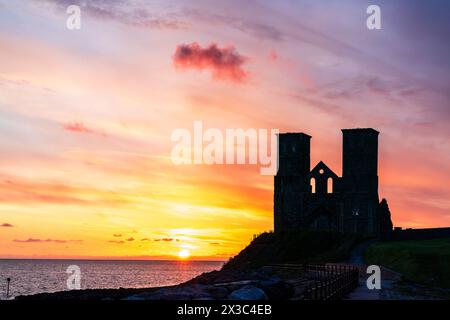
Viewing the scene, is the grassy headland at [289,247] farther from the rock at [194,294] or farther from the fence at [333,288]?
the rock at [194,294]

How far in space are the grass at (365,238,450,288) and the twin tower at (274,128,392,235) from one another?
111 ft

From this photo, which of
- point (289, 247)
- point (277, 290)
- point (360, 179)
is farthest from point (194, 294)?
point (360, 179)

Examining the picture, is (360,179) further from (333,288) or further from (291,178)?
(333,288)

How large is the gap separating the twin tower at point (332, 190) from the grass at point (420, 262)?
33.8 metres

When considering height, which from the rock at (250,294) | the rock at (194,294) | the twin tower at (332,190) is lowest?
the rock at (194,294)

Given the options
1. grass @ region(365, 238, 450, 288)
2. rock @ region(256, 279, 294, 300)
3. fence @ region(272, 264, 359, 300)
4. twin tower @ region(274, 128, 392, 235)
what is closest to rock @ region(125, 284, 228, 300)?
rock @ region(256, 279, 294, 300)

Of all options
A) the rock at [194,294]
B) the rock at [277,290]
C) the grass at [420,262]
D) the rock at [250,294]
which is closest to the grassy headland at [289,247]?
the grass at [420,262]

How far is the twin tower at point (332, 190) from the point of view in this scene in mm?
114062

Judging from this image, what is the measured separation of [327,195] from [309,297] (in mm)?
85683

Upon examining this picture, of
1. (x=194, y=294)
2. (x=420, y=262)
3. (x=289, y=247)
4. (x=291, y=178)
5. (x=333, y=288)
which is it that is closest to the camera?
(x=333, y=288)

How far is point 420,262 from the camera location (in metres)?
65.7

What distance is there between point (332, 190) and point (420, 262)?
51.7 meters
